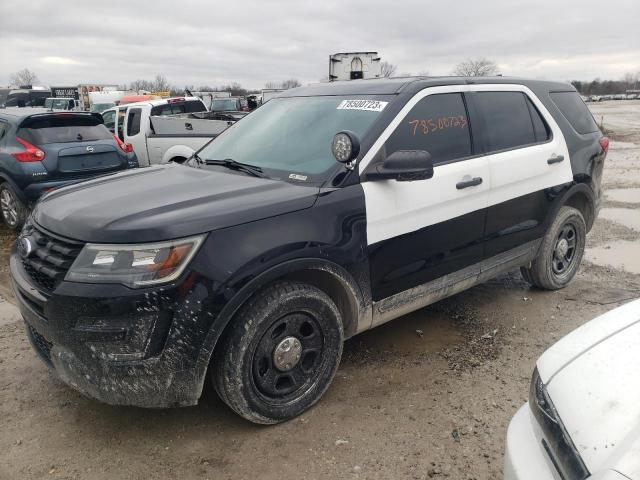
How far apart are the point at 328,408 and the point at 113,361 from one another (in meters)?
1.26

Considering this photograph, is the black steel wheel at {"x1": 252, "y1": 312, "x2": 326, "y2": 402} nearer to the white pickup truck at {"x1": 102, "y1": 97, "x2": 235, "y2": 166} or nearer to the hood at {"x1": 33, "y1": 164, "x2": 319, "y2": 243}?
the hood at {"x1": 33, "y1": 164, "x2": 319, "y2": 243}

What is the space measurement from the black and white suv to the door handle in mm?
15

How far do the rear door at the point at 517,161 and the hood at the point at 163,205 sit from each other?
1.58m

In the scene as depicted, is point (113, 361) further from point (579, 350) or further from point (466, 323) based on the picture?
point (466, 323)

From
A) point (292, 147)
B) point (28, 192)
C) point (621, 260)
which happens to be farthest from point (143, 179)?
point (621, 260)

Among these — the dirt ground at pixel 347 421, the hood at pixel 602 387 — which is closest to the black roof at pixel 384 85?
the dirt ground at pixel 347 421

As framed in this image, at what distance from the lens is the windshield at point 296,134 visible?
3.13 meters

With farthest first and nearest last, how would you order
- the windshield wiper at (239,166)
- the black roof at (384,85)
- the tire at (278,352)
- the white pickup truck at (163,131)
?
the white pickup truck at (163,131) → the black roof at (384,85) → the windshield wiper at (239,166) → the tire at (278,352)

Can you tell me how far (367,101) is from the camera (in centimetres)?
329

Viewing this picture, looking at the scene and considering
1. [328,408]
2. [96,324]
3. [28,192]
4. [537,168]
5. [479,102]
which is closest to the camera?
[96,324]

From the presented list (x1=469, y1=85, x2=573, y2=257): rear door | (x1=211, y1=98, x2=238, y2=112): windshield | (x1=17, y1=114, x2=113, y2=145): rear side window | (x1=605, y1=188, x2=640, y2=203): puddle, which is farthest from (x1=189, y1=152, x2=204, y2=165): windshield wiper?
(x1=211, y1=98, x2=238, y2=112): windshield

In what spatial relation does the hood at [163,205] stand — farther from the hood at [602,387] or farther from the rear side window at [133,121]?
the rear side window at [133,121]

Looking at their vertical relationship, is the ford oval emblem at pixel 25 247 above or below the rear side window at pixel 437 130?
below

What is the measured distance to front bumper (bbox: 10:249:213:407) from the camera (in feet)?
7.61
